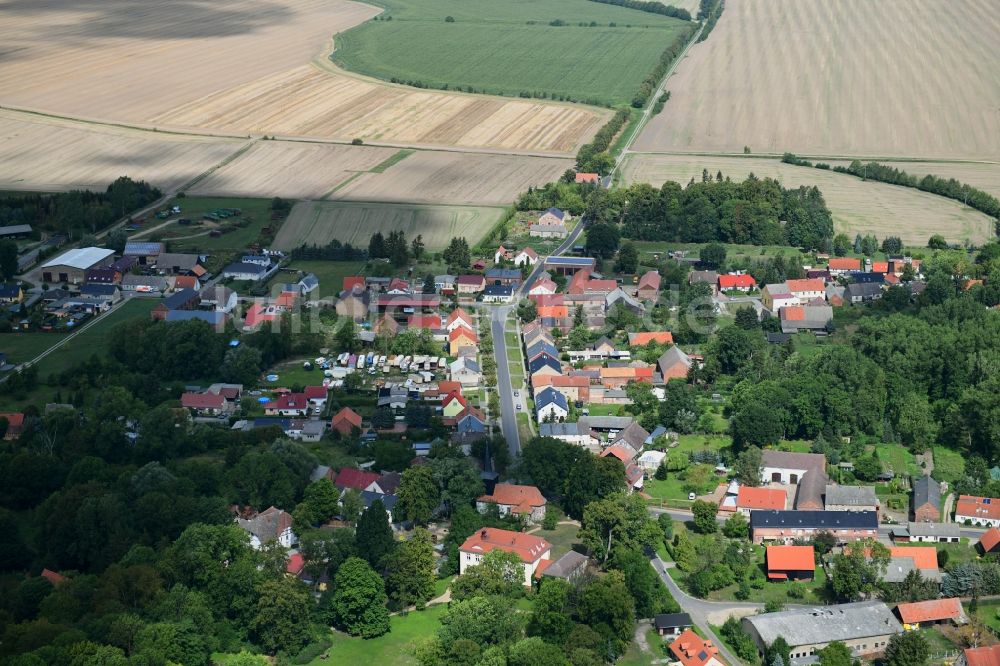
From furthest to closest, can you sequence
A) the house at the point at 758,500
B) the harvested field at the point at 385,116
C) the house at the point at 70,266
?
1. the harvested field at the point at 385,116
2. the house at the point at 70,266
3. the house at the point at 758,500

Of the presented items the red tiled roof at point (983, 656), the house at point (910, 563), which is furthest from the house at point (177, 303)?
the red tiled roof at point (983, 656)

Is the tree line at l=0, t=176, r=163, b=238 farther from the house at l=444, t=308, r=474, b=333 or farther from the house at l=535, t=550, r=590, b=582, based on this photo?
the house at l=535, t=550, r=590, b=582

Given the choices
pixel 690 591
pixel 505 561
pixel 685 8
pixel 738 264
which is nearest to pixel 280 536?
pixel 505 561

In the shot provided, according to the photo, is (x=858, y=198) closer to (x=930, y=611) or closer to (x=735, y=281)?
(x=735, y=281)

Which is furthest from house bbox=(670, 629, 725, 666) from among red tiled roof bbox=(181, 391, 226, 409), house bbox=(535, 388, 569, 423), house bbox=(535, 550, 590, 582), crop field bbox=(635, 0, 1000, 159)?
crop field bbox=(635, 0, 1000, 159)

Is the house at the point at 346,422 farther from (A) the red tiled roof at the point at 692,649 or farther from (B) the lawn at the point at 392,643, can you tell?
(A) the red tiled roof at the point at 692,649

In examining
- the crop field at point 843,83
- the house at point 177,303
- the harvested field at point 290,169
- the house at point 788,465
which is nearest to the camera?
the house at point 788,465

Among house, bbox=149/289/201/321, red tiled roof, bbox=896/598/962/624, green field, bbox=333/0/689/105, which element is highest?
green field, bbox=333/0/689/105
